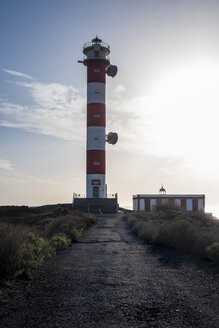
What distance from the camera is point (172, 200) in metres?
61.1

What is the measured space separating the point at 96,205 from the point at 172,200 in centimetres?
1704

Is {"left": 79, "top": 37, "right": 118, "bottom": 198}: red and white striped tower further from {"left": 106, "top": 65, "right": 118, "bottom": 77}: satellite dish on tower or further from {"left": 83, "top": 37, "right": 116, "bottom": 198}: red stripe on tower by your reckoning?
{"left": 106, "top": 65, "right": 118, "bottom": 77}: satellite dish on tower

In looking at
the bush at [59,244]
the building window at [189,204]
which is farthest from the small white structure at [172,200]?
the bush at [59,244]

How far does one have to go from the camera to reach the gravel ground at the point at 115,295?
602 cm

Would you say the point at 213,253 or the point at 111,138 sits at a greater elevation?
the point at 111,138

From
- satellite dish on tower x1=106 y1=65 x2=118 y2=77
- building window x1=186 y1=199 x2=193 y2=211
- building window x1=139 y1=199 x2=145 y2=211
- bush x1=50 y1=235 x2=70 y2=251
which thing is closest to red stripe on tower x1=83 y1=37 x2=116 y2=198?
satellite dish on tower x1=106 y1=65 x2=118 y2=77

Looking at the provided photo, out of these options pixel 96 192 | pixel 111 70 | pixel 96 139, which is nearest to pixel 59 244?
pixel 96 192

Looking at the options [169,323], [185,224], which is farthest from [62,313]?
[185,224]

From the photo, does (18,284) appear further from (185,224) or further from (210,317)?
(185,224)

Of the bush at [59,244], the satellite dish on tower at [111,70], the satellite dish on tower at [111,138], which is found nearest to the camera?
the bush at [59,244]

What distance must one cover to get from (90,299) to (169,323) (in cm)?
199

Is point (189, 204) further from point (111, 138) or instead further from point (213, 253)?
point (213, 253)

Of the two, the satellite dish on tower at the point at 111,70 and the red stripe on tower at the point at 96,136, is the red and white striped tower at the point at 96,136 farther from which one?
the satellite dish on tower at the point at 111,70

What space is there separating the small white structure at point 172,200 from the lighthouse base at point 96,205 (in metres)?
11.8
